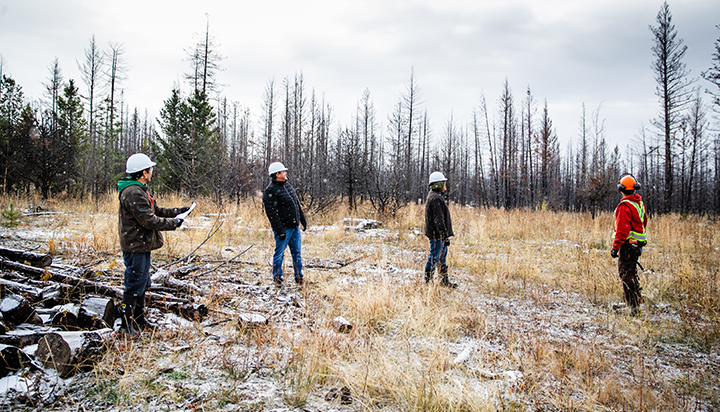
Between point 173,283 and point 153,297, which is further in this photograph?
point 173,283

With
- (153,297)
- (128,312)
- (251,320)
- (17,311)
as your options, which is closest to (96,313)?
(128,312)

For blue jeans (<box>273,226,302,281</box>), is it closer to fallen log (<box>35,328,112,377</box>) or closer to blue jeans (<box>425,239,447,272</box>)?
blue jeans (<box>425,239,447,272</box>)

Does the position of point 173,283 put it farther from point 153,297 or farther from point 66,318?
point 66,318

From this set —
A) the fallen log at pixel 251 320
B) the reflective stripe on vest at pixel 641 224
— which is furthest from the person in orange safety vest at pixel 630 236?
the fallen log at pixel 251 320

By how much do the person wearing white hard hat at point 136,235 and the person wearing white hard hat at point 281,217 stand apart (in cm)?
187

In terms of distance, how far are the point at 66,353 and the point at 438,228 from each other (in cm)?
469

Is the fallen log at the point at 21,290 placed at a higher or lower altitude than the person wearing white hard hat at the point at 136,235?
lower

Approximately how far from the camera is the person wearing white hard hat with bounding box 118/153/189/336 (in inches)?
120

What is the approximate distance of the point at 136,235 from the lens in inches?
123

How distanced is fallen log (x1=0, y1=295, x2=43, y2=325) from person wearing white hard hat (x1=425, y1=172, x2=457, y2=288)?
193 inches

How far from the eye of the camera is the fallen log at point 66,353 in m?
2.43

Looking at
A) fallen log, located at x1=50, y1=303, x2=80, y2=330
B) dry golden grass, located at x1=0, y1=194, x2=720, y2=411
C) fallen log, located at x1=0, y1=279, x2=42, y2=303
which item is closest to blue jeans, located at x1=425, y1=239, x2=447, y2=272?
dry golden grass, located at x1=0, y1=194, x2=720, y2=411

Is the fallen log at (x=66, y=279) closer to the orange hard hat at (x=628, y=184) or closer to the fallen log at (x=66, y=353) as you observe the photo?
the fallen log at (x=66, y=353)

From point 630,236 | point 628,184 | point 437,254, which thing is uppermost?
point 628,184
